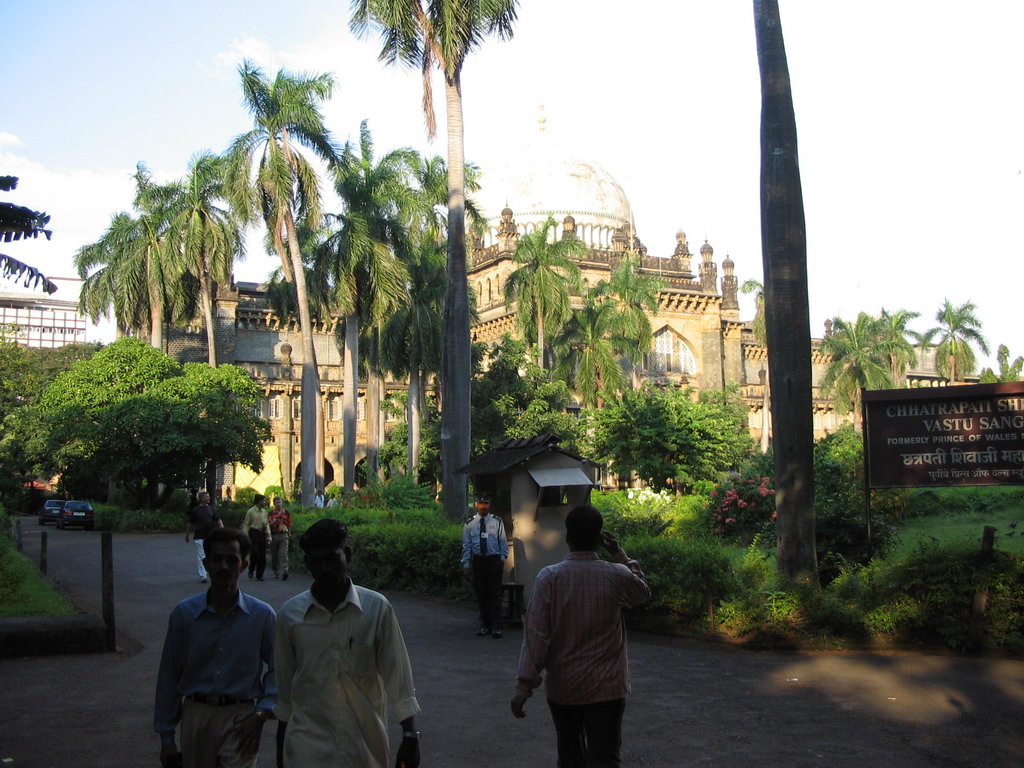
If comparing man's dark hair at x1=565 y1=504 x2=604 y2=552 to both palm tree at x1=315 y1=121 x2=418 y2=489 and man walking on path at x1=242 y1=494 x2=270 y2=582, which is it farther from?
palm tree at x1=315 y1=121 x2=418 y2=489

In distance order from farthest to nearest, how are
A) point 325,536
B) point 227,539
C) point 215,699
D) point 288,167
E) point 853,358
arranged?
1. point 853,358
2. point 288,167
3. point 227,539
4. point 215,699
5. point 325,536

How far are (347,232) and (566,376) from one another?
16.8 m

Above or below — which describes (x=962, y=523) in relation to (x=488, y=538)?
below

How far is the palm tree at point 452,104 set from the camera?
18.7m

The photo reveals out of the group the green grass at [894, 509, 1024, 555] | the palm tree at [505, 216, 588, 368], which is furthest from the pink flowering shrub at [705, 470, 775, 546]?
the palm tree at [505, 216, 588, 368]

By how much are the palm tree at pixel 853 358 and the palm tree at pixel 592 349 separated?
15.6 m

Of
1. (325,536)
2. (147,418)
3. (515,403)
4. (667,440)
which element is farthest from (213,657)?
(515,403)

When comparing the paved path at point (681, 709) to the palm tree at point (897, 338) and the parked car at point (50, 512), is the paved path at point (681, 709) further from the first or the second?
the palm tree at point (897, 338)

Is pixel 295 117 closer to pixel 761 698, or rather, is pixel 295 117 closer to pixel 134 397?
pixel 134 397

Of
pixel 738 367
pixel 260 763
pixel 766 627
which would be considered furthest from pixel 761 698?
pixel 738 367

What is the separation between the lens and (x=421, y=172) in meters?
38.1

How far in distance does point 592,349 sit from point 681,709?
36.9 metres

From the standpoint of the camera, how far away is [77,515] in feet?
121

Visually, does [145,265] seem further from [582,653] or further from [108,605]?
[582,653]
